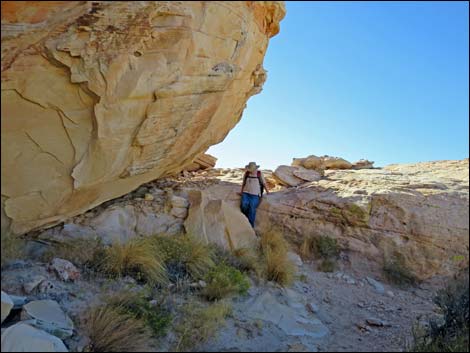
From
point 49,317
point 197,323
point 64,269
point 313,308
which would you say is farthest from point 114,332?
point 313,308

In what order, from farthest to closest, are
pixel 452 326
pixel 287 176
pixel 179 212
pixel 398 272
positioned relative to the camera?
1. pixel 287 176
2. pixel 179 212
3. pixel 398 272
4. pixel 452 326

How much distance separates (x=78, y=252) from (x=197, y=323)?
7.21ft

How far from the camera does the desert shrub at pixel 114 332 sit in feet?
13.4

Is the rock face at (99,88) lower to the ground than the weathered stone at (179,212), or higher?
higher

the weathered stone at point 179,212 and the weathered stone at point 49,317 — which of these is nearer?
the weathered stone at point 49,317

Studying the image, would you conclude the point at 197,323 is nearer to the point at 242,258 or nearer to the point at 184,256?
the point at 184,256

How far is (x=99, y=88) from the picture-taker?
5.31m

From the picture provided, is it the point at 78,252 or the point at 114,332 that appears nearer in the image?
the point at 114,332

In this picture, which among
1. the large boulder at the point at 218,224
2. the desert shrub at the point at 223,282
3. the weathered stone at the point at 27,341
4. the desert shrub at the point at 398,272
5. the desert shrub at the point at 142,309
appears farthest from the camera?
the large boulder at the point at 218,224

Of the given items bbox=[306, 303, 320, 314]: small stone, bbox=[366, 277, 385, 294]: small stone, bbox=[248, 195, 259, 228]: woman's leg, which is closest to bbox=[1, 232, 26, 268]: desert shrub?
bbox=[306, 303, 320, 314]: small stone

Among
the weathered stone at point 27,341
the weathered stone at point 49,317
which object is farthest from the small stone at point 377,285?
the weathered stone at point 27,341

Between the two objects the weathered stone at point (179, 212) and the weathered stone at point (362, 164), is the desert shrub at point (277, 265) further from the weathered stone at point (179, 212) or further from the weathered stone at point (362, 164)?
the weathered stone at point (362, 164)

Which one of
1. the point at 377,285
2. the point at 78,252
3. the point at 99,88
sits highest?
the point at 99,88

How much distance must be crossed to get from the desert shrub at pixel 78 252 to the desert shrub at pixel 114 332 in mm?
1398
